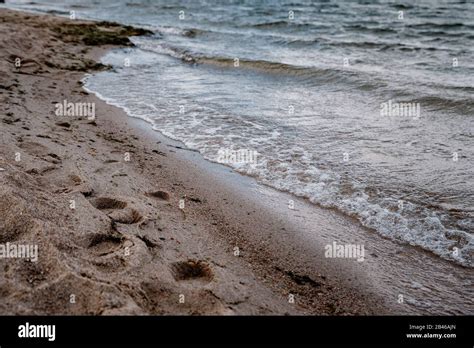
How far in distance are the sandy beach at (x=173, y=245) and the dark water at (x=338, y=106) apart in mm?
476

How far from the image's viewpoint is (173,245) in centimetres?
346

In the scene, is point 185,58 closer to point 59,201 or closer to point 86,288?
point 59,201

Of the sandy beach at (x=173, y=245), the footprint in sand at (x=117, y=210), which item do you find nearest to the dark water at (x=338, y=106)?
the sandy beach at (x=173, y=245)

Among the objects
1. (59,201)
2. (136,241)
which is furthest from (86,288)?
(59,201)

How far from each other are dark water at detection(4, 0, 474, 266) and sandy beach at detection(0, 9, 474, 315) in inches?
18.7

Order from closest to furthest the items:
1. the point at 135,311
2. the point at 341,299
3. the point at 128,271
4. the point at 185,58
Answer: the point at 135,311, the point at 128,271, the point at 341,299, the point at 185,58

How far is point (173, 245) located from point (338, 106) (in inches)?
226

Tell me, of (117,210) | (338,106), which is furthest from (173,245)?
(338,106)

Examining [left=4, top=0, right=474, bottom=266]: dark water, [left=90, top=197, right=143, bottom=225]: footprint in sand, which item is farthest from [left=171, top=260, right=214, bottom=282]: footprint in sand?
[left=4, top=0, right=474, bottom=266]: dark water

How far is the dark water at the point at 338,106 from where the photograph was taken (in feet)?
15.1

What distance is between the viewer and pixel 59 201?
12.0ft

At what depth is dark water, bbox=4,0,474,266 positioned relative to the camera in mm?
4602

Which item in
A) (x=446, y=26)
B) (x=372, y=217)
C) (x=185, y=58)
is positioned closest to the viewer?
(x=372, y=217)

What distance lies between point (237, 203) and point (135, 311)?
214 cm
